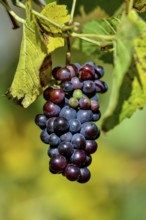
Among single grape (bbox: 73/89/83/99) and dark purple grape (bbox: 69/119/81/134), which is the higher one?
single grape (bbox: 73/89/83/99)

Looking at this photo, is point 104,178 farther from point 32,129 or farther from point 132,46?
point 132,46

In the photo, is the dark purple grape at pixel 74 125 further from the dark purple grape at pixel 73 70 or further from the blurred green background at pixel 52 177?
the blurred green background at pixel 52 177

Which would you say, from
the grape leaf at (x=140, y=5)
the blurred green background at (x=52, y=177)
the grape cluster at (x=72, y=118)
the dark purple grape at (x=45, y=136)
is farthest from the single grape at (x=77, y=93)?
the blurred green background at (x=52, y=177)

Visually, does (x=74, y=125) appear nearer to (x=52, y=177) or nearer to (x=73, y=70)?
(x=73, y=70)

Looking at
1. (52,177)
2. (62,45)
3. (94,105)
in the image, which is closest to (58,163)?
(94,105)

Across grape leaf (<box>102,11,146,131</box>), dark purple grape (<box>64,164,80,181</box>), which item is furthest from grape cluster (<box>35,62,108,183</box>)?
grape leaf (<box>102,11,146,131</box>)

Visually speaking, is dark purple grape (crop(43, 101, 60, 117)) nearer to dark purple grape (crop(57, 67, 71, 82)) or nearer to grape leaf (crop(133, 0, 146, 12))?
dark purple grape (crop(57, 67, 71, 82))
